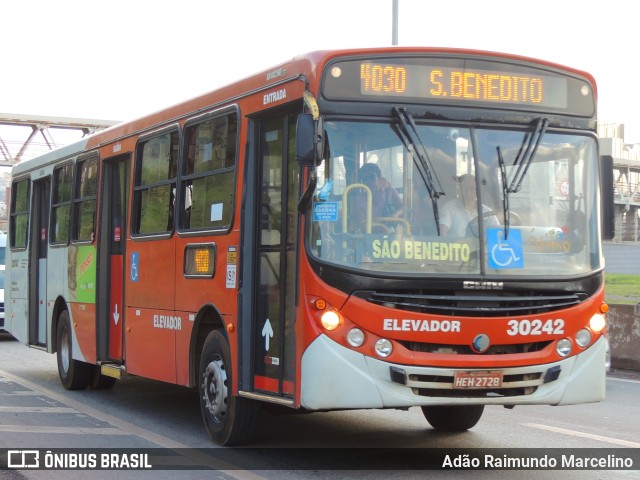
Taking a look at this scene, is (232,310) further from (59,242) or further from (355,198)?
(59,242)

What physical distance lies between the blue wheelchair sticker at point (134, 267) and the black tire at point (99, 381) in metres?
→ 2.51

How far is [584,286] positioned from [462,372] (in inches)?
48.0

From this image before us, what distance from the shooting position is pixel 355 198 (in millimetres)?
7945

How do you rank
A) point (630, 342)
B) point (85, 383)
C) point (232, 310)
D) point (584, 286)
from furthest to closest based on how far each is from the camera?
point (630, 342), point (85, 383), point (232, 310), point (584, 286)

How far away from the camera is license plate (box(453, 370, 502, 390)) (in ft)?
25.5

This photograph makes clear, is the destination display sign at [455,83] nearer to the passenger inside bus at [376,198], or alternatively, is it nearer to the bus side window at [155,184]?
the passenger inside bus at [376,198]

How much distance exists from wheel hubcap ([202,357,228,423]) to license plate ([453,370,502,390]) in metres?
2.30

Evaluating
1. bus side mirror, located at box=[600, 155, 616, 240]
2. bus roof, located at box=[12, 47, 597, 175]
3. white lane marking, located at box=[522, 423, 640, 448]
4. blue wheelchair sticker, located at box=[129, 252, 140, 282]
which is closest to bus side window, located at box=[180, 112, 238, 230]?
bus roof, located at box=[12, 47, 597, 175]

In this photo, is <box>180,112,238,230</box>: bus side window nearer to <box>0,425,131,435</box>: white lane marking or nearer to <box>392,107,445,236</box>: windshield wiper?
<box>392,107,445,236</box>: windshield wiper

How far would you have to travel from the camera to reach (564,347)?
320 inches

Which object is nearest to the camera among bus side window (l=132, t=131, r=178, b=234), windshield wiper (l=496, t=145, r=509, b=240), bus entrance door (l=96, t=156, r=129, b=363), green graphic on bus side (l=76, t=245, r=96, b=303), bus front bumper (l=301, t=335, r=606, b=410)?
bus front bumper (l=301, t=335, r=606, b=410)

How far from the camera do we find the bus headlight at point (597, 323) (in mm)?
8312

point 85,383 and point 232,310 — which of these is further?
point 85,383

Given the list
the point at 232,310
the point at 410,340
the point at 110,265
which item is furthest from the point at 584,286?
the point at 110,265
